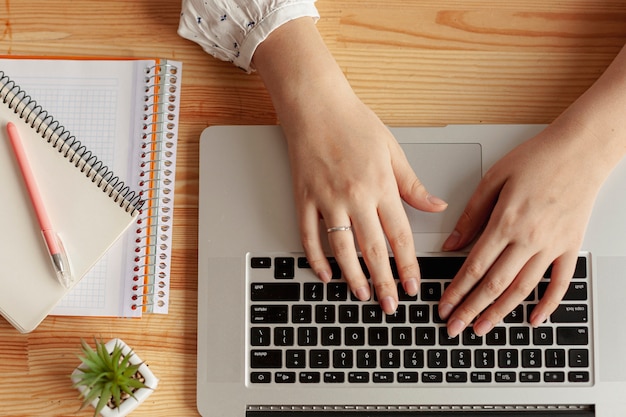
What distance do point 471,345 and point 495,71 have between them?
0.32 metres

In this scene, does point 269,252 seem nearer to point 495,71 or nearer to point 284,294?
point 284,294

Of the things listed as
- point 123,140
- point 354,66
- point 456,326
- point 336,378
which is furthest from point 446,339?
point 123,140

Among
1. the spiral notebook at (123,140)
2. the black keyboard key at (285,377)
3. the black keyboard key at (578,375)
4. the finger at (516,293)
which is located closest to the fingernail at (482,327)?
the finger at (516,293)

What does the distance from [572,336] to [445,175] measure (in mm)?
221

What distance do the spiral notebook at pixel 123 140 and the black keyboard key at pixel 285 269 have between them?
0.13m

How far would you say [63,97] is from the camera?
0.76 meters

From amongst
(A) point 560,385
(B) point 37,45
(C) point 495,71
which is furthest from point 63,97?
(A) point 560,385

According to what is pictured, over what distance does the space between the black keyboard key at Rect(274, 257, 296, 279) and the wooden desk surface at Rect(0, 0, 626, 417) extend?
11 centimetres

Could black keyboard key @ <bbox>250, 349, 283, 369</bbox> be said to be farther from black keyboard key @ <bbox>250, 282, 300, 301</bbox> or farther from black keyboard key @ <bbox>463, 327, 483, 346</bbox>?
black keyboard key @ <bbox>463, 327, 483, 346</bbox>

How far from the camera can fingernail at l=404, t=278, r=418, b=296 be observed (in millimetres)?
687

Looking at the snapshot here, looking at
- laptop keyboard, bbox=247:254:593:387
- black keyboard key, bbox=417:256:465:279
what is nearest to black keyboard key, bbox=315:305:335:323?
laptop keyboard, bbox=247:254:593:387

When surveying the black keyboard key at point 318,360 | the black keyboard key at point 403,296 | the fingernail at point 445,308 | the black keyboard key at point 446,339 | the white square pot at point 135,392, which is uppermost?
the black keyboard key at point 403,296

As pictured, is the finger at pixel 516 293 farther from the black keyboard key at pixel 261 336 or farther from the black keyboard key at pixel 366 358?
the black keyboard key at pixel 261 336

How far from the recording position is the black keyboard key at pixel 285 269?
71 cm
